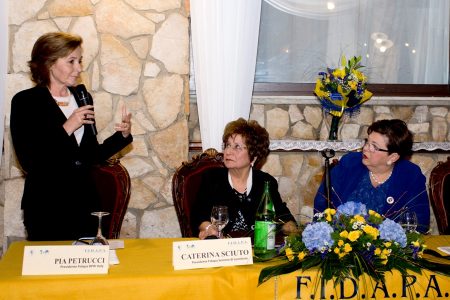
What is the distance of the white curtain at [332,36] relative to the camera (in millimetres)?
4527

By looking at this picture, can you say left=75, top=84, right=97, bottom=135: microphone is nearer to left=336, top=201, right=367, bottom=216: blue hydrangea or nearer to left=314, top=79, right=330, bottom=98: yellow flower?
left=336, top=201, right=367, bottom=216: blue hydrangea

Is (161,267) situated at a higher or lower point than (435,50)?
lower

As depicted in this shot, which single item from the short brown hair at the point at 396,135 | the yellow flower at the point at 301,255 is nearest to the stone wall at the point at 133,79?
the short brown hair at the point at 396,135

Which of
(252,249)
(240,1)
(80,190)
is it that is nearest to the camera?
(252,249)

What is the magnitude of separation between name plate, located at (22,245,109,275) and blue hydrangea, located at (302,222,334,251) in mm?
645

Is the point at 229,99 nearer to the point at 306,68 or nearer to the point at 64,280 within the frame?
the point at 306,68

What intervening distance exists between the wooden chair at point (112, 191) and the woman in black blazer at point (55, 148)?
44 millimetres

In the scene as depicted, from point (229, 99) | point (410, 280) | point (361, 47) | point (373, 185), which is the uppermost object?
point (361, 47)

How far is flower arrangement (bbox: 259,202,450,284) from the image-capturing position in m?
2.11

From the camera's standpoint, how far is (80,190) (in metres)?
3.03

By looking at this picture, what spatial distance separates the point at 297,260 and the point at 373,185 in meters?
1.08

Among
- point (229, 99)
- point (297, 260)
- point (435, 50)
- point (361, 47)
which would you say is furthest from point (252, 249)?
point (435, 50)

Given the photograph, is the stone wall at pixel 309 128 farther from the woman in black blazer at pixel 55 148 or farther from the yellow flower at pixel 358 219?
the yellow flower at pixel 358 219

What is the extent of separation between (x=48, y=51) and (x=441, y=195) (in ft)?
6.66
